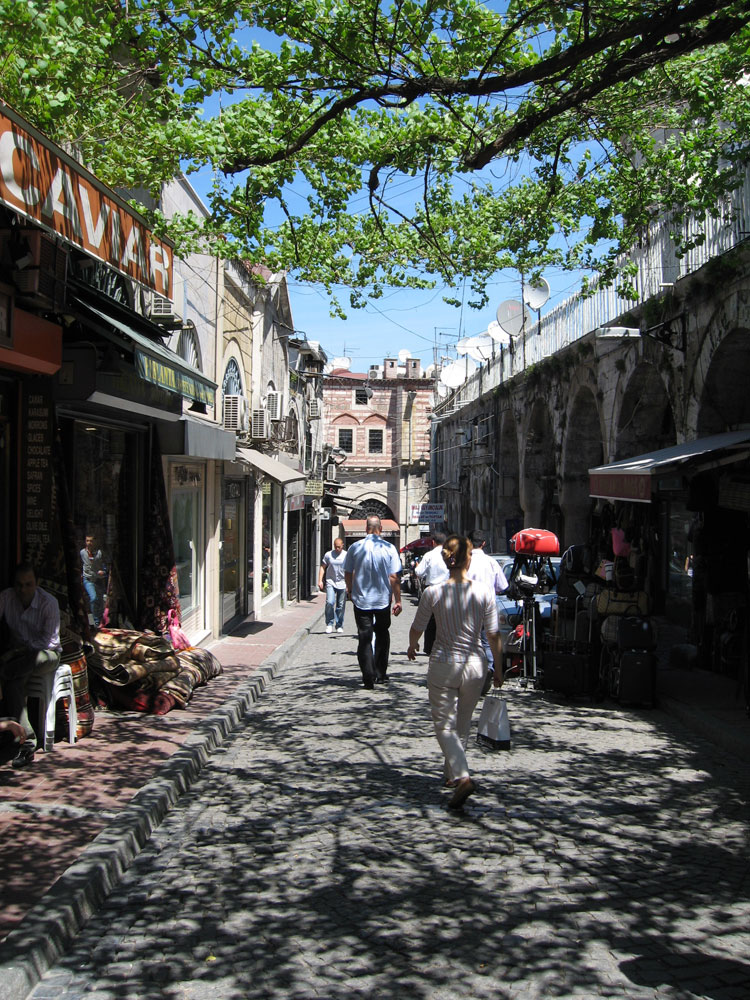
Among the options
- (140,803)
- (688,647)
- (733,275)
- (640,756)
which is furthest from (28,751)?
(733,275)

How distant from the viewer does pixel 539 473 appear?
25.7 m

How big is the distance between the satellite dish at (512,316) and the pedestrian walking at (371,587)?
16.3 meters

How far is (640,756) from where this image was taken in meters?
7.50

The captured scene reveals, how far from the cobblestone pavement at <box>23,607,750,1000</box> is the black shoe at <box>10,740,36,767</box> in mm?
1185

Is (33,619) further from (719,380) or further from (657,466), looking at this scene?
(719,380)

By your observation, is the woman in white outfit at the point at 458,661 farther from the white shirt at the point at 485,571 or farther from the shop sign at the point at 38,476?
the shop sign at the point at 38,476

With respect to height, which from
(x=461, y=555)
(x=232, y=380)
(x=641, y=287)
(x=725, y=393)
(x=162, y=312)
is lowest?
(x=461, y=555)

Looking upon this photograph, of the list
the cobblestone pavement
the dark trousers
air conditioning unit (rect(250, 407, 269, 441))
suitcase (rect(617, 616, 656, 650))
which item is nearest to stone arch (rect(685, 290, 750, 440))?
suitcase (rect(617, 616, 656, 650))

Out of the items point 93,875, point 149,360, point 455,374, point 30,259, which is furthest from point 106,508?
point 455,374

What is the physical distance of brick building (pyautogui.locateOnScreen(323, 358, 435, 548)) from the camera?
2292 inches

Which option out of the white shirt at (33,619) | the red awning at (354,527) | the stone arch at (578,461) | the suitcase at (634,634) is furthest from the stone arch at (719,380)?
the red awning at (354,527)

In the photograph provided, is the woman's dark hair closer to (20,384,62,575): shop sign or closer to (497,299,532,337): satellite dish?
(20,384,62,575): shop sign

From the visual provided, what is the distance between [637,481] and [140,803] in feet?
20.8

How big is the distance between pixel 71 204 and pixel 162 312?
4352 millimetres
